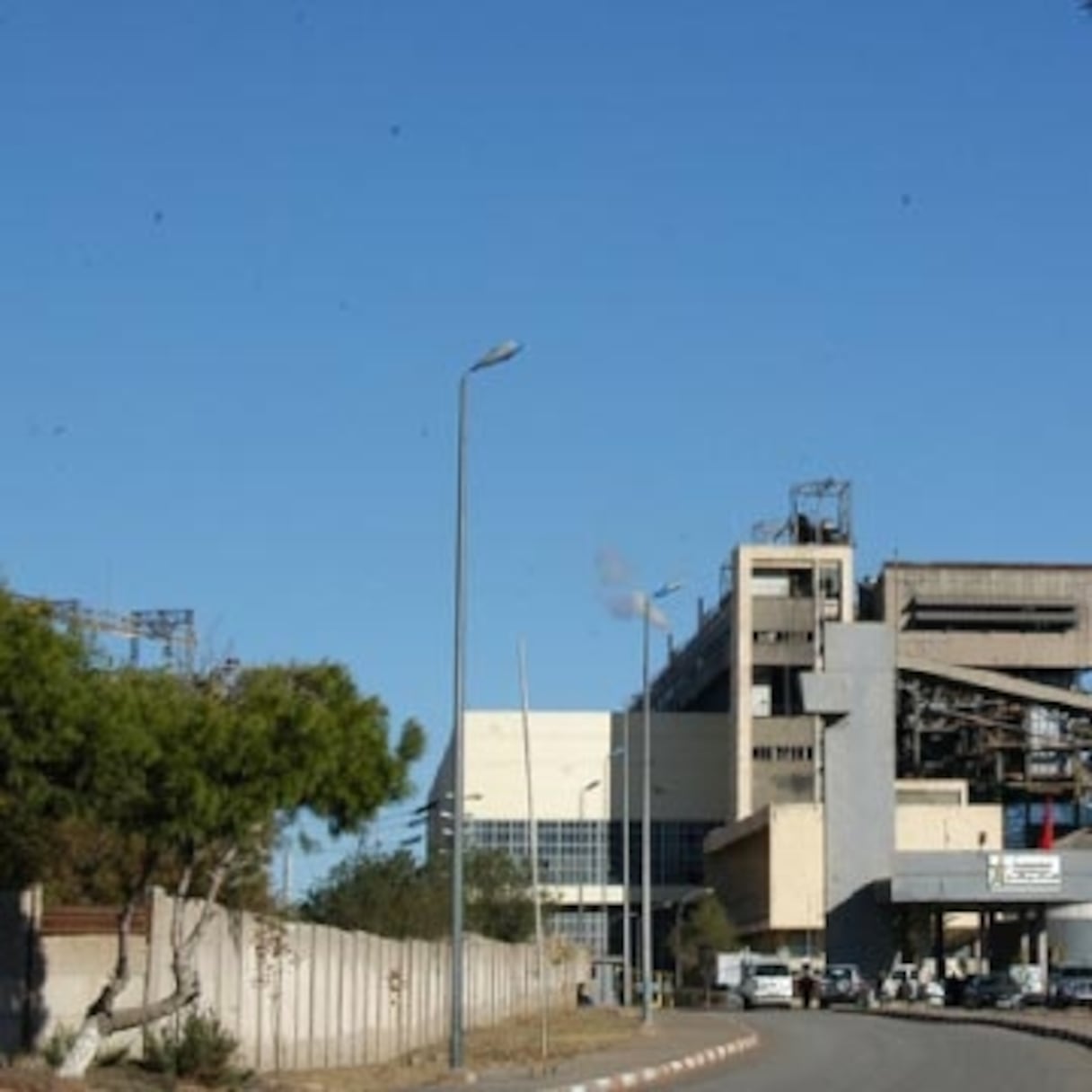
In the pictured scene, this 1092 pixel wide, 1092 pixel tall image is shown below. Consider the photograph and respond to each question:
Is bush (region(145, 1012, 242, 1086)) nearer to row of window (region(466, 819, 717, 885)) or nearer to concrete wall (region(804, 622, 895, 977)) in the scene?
concrete wall (region(804, 622, 895, 977))

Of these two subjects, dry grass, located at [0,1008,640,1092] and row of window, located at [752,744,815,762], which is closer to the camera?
dry grass, located at [0,1008,640,1092]

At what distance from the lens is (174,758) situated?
24344 mm

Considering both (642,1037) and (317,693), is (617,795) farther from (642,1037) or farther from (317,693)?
(317,693)

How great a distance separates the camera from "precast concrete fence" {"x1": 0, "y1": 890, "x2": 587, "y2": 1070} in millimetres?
25391

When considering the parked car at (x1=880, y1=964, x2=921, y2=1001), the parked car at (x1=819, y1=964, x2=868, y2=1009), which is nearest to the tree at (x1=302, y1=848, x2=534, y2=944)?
the parked car at (x1=819, y1=964, x2=868, y2=1009)

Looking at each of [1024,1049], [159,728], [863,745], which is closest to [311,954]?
[159,728]

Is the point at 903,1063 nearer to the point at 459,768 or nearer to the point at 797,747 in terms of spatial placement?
the point at 459,768

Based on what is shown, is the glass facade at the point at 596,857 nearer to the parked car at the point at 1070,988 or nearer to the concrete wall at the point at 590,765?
the concrete wall at the point at 590,765

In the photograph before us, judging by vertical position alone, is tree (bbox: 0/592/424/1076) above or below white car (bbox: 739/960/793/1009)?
above

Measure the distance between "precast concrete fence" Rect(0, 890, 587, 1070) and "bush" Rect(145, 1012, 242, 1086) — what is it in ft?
1.53

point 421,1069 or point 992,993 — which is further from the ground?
point 421,1069

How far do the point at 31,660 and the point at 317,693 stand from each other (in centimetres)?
493

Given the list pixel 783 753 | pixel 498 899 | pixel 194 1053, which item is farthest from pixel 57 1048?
pixel 783 753

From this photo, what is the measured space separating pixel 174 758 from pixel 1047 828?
9937 centimetres
